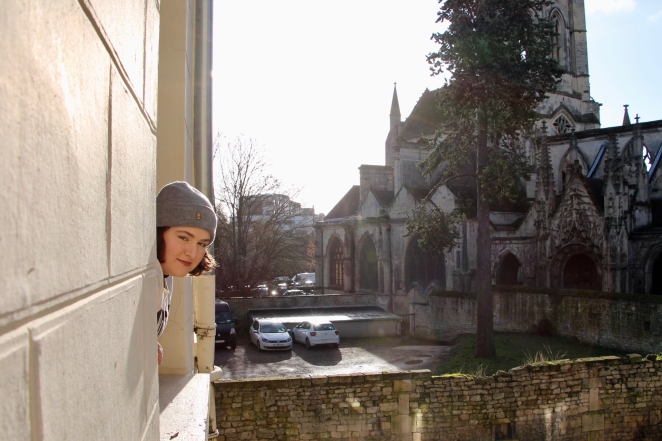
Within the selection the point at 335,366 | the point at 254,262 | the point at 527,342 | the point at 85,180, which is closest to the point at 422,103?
the point at 254,262

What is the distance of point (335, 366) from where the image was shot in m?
18.0

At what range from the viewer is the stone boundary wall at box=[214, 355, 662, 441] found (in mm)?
10141

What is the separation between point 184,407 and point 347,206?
→ 37991 mm

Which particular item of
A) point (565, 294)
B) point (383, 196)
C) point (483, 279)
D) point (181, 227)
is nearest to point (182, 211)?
point (181, 227)

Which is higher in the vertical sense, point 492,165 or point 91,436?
point 492,165

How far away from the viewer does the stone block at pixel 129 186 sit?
1240 millimetres

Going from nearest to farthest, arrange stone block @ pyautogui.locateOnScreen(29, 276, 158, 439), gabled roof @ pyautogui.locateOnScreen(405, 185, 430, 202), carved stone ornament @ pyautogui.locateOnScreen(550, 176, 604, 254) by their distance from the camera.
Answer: stone block @ pyautogui.locateOnScreen(29, 276, 158, 439), carved stone ornament @ pyautogui.locateOnScreen(550, 176, 604, 254), gabled roof @ pyautogui.locateOnScreen(405, 185, 430, 202)

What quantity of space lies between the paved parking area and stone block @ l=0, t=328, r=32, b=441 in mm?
15630

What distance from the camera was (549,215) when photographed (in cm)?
2558

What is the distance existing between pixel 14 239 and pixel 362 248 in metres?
34.2

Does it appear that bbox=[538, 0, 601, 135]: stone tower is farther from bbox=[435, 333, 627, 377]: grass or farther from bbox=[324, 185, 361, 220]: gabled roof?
bbox=[435, 333, 627, 377]: grass

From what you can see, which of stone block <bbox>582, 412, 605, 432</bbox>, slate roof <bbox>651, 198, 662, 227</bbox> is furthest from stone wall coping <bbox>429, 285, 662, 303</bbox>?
stone block <bbox>582, 412, 605, 432</bbox>

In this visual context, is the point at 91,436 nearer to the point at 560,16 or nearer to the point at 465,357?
the point at 465,357

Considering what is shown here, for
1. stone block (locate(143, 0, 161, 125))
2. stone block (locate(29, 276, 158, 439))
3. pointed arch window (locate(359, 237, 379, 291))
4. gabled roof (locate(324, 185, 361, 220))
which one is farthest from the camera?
gabled roof (locate(324, 185, 361, 220))
